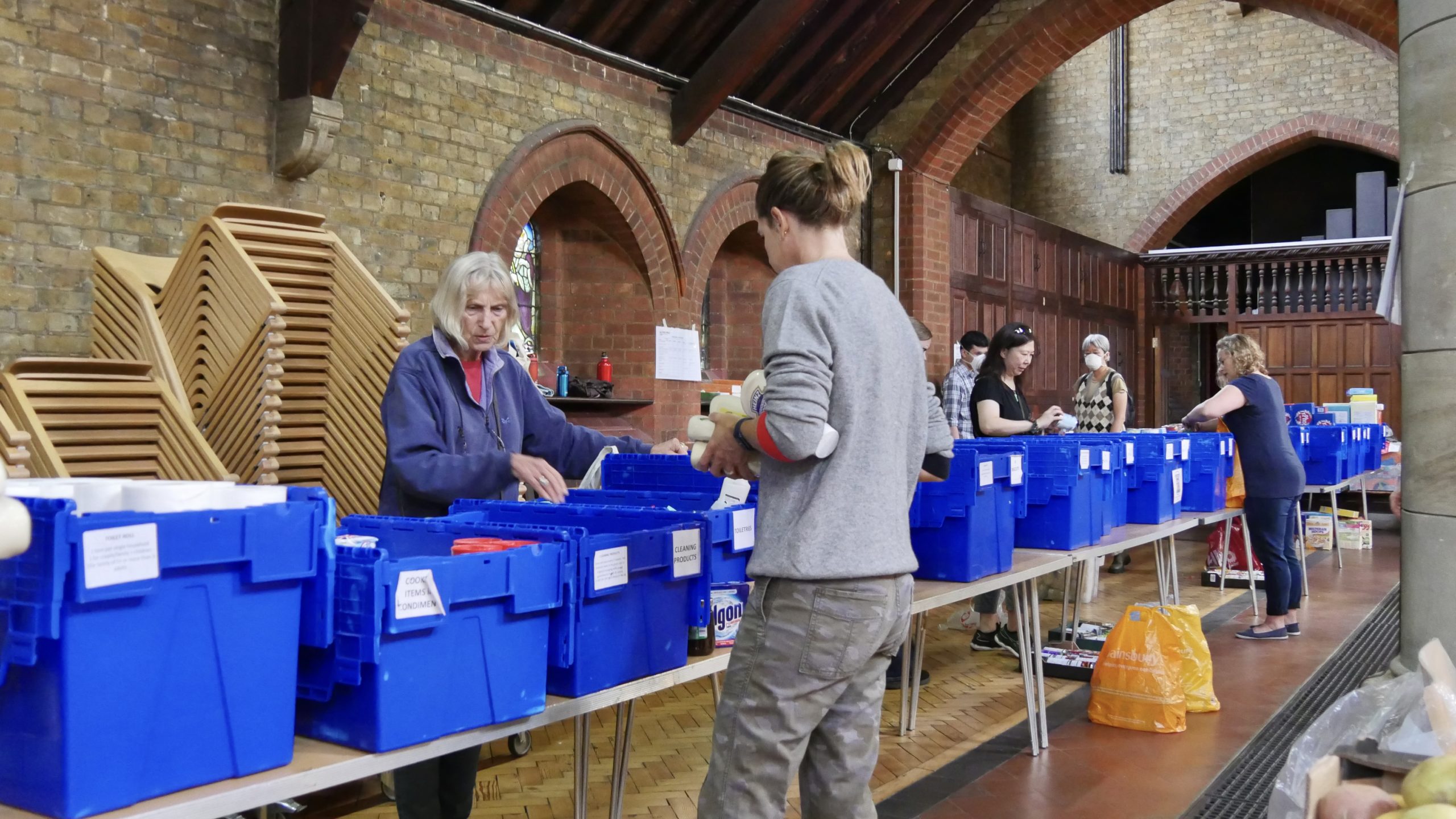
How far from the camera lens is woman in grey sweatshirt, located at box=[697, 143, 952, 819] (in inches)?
78.0

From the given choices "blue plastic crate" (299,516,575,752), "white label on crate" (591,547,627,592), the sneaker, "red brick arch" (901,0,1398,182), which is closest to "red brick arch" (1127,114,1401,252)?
"red brick arch" (901,0,1398,182)

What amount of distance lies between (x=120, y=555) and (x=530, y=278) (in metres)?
6.95

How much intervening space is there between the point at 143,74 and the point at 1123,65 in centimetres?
1277

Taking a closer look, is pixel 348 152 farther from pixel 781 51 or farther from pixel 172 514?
pixel 172 514

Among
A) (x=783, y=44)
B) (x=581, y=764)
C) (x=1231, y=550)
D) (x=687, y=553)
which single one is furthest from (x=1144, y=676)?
(x=783, y=44)

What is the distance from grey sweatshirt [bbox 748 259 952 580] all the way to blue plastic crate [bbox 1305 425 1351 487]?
648cm

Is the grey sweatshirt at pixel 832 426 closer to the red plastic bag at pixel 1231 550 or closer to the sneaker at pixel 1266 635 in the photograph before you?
the sneaker at pixel 1266 635

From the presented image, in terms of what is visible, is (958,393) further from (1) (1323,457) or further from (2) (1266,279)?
(2) (1266,279)

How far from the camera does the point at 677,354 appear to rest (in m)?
8.46

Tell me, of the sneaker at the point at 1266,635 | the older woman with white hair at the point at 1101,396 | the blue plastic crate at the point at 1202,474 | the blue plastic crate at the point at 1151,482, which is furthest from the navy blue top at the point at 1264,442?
the older woman with white hair at the point at 1101,396

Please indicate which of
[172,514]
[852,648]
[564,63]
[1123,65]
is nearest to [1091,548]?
[852,648]

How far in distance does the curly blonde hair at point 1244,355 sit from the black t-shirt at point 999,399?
100 centimetres

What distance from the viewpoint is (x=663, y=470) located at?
11.5 ft

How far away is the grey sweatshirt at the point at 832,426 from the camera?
1.96m
